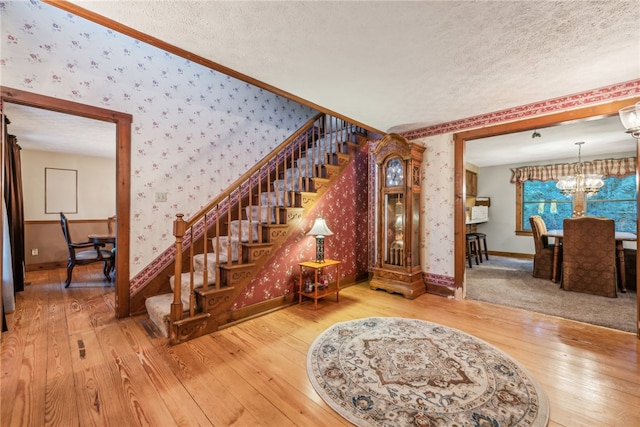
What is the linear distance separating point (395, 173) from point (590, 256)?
2.80 m

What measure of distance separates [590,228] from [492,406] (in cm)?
340

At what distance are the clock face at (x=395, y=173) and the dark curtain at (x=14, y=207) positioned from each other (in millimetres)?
4801

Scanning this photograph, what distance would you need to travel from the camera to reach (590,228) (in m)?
3.53

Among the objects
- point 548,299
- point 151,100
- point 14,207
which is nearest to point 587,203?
point 548,299

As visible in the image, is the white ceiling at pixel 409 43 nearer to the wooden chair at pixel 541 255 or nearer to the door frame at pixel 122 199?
the door frame at pixel 122 199

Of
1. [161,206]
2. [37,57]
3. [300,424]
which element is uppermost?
[37,57]

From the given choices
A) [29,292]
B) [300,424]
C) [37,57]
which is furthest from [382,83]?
[29,292]

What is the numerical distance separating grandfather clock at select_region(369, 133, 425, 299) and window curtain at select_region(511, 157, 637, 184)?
14.1ft

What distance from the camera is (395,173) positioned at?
12.2ft

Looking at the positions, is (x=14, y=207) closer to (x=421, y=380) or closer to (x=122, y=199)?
(x=122, y=199)

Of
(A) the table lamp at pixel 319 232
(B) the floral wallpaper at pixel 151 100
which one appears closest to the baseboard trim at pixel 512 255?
(A) the table lamp at pixel 319 232

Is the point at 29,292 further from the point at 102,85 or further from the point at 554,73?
the point at 554,73

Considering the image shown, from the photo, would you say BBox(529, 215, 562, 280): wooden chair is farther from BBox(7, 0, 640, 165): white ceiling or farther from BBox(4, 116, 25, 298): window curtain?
BBox(4, 116, 25, 298): window curtain

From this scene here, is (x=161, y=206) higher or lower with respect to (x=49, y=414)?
higher
